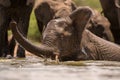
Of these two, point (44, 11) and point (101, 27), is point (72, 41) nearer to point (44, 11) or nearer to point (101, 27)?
point (101, 27)

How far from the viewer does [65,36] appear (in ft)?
15.9

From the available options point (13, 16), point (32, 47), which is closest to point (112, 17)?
point (13, 16)

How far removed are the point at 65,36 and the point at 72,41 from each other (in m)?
0.12

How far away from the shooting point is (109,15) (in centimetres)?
930

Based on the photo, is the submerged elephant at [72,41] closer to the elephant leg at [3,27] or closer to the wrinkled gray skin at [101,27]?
the elephant leg at [3,27]

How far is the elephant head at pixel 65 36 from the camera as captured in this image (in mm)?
4699

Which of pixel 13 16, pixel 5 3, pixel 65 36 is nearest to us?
pixel 65 36

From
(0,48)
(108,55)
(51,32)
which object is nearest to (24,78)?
(51,32)

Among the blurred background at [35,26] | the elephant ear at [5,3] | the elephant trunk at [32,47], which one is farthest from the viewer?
the blurred background at [35,26]

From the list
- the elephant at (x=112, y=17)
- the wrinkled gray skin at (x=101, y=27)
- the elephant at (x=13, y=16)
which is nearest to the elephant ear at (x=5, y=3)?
the elephant at (x=13, y=16)

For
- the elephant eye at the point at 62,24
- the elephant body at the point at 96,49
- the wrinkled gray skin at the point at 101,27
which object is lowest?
the elephant body at the point at 96,49

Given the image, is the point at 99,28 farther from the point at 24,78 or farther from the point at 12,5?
the point at 24,78

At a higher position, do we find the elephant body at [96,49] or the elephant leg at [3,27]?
the elephant leg at [3,27]

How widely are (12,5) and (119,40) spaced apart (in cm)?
239
